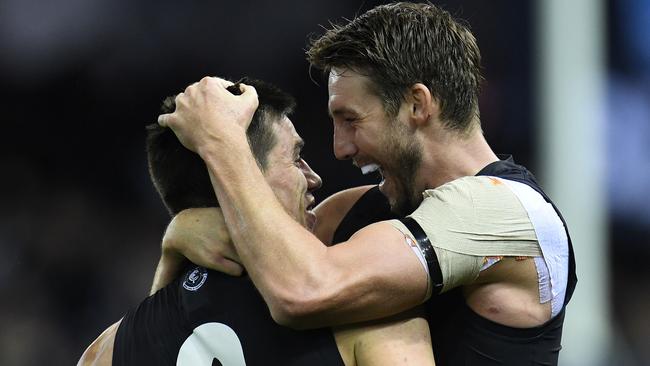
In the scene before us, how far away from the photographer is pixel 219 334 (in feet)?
9.07

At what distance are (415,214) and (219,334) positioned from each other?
2.11 feet

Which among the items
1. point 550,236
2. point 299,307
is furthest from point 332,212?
point 299,307

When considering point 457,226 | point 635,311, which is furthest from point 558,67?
point 457,226

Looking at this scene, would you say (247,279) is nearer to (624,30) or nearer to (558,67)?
(558,67)

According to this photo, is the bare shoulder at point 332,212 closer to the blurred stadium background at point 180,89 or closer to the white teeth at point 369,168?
the white teeth at point 369,168

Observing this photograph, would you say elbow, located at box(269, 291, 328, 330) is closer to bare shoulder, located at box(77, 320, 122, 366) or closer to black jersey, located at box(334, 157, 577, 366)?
black jersey, located at box(334, 157, 577, 366)

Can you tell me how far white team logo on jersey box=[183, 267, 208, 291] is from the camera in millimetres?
2868

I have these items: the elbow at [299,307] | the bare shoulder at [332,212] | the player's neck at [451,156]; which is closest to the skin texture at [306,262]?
the elbow at [299,307]

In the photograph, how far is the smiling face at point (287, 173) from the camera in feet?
9.78

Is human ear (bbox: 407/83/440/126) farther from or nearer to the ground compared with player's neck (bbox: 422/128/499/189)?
farther from the ground

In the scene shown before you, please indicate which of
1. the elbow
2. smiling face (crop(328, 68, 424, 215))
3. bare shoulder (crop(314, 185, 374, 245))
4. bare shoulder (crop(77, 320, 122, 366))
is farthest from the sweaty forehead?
bare shoulder (crop(77, 320, 122, 366))

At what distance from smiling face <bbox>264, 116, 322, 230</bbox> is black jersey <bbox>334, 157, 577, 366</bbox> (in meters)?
0.50

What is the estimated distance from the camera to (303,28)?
6.80m

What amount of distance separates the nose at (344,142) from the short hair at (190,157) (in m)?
0.39
